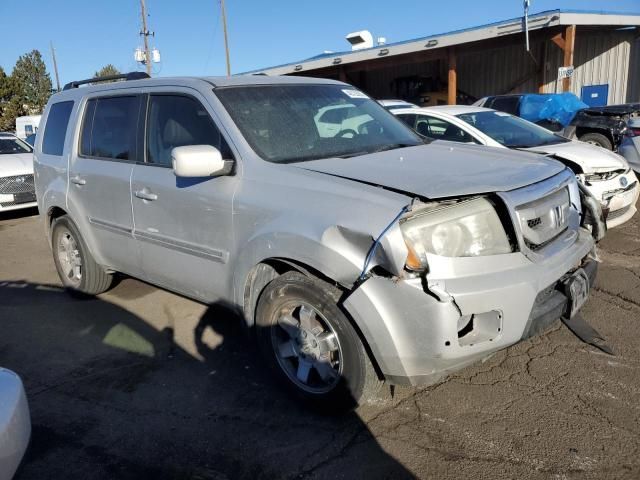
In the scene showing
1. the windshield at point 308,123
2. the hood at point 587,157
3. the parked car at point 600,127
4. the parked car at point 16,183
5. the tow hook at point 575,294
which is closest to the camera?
the tow hook at point 575,294

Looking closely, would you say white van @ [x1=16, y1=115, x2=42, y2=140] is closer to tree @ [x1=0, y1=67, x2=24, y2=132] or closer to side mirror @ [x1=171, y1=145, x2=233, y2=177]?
tree @ [x1=0, y1=67, x2=24, y2=132]

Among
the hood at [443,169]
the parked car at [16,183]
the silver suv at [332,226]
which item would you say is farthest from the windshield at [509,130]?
the parked car at [16,183]

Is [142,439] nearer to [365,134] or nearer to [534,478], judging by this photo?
[534,478]

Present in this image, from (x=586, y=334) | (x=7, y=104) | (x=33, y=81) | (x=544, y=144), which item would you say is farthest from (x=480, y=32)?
(x=33, y=81)

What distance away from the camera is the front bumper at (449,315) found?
2.52 metres

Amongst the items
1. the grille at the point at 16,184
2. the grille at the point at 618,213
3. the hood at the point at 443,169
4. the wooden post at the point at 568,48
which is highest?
the wooden post at the point at 568,48

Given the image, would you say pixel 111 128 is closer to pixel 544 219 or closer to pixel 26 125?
pixel 544 219

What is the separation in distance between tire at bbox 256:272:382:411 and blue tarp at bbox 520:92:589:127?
Result: 11919mm

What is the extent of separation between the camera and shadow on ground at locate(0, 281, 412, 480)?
275 centimetres

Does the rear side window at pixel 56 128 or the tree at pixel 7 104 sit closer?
the rear side window at pixel 56 128

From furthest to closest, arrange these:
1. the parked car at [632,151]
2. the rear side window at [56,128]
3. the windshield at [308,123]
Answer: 1. the parked car at [632,151]
2. the rear side window at [56,128]
3. the windshield at [308,123]

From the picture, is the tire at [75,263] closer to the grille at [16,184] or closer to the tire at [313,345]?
the tire at [313,345]

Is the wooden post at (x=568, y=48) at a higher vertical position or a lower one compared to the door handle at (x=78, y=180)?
higher

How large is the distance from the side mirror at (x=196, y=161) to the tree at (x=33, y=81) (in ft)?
161
